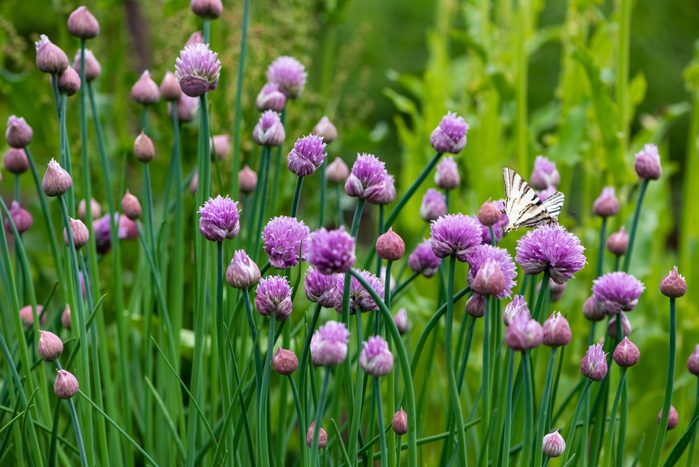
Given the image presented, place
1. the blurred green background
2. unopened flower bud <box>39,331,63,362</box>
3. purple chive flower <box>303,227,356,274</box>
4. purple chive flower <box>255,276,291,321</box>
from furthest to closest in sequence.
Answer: the blurred green background, unopened flower bud <box>39,331,63,362</box>, purple chive flower <box>255,276,291,321</box>, purple chive flower <box>303,227,356,274</box>

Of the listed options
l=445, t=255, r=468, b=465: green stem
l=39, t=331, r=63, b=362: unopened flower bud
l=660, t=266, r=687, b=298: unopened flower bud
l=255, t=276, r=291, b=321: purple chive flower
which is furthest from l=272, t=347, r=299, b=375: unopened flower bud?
l=660, t=266, r=687, b=298: unopened flower bud

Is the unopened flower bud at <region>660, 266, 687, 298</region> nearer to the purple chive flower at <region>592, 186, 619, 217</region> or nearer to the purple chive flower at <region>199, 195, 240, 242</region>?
the purple chive flower at <region>592, 186, 619, 217</region>

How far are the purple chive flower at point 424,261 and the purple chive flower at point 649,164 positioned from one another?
30cm

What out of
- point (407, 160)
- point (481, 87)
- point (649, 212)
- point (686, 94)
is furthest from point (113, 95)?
point (686, 94)

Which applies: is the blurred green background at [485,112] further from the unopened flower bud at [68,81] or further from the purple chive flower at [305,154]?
Result: the purple chive flower at [305,154]

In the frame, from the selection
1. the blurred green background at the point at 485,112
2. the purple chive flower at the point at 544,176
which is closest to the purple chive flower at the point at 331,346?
the purple chive flower at the point at 544,176

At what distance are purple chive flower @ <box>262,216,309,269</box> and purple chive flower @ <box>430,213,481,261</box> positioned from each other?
0.13m

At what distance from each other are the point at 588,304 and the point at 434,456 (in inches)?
26.4

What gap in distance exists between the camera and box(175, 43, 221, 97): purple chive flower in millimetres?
888

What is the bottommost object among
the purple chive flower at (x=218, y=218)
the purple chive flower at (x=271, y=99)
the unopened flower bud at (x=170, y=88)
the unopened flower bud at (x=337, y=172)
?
the purple chive flower at (x=218, y=218)

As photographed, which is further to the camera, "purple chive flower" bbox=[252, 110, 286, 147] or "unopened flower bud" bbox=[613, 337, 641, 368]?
"purple chive flower" bbox=[252, 110, 286, 147]

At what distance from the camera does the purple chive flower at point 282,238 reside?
79cm

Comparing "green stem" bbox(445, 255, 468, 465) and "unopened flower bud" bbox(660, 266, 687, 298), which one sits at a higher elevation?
"unopened flower bud" bbox(660, 266, 687, 298)

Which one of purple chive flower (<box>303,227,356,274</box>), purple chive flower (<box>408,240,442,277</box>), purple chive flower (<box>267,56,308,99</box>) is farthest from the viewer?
purple chive flower (<box>267,56,308,99</box>)
